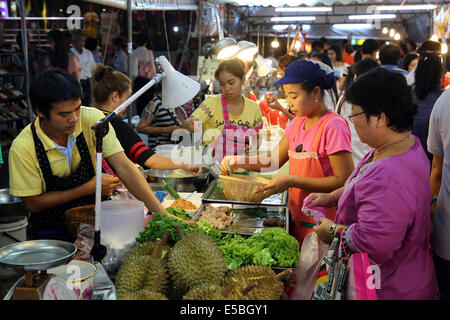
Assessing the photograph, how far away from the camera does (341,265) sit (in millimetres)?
1625

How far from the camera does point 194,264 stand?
161 centimetres

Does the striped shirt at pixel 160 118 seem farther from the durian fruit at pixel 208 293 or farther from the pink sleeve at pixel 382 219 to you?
the durian fruit at pixel 208 293

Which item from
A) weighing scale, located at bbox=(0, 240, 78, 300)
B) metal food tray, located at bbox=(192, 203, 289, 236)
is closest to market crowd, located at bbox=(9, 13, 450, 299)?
metal food tray, located at bbox=(192, 203, 289, 236)

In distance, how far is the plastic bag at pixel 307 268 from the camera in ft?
6.21

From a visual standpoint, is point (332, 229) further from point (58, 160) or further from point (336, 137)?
point (58, 160)

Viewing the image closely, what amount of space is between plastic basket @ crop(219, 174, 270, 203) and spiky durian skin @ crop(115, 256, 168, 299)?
4.54ft

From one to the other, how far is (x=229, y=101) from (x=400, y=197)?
2696mm

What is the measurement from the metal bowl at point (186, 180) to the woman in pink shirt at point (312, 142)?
94cm

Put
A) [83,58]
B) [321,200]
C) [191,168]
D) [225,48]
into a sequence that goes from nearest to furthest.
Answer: [321,200], [191,168], [225,48], [83,58]

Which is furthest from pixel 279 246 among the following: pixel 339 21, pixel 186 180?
pixel 339 21

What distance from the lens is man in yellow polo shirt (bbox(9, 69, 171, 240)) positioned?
212 centimetres

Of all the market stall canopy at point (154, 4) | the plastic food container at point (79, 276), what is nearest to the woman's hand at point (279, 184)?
the plastic food container at point (79, 276)

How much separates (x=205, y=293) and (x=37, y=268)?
538mm

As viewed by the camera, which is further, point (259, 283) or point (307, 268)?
point (307, 268)
